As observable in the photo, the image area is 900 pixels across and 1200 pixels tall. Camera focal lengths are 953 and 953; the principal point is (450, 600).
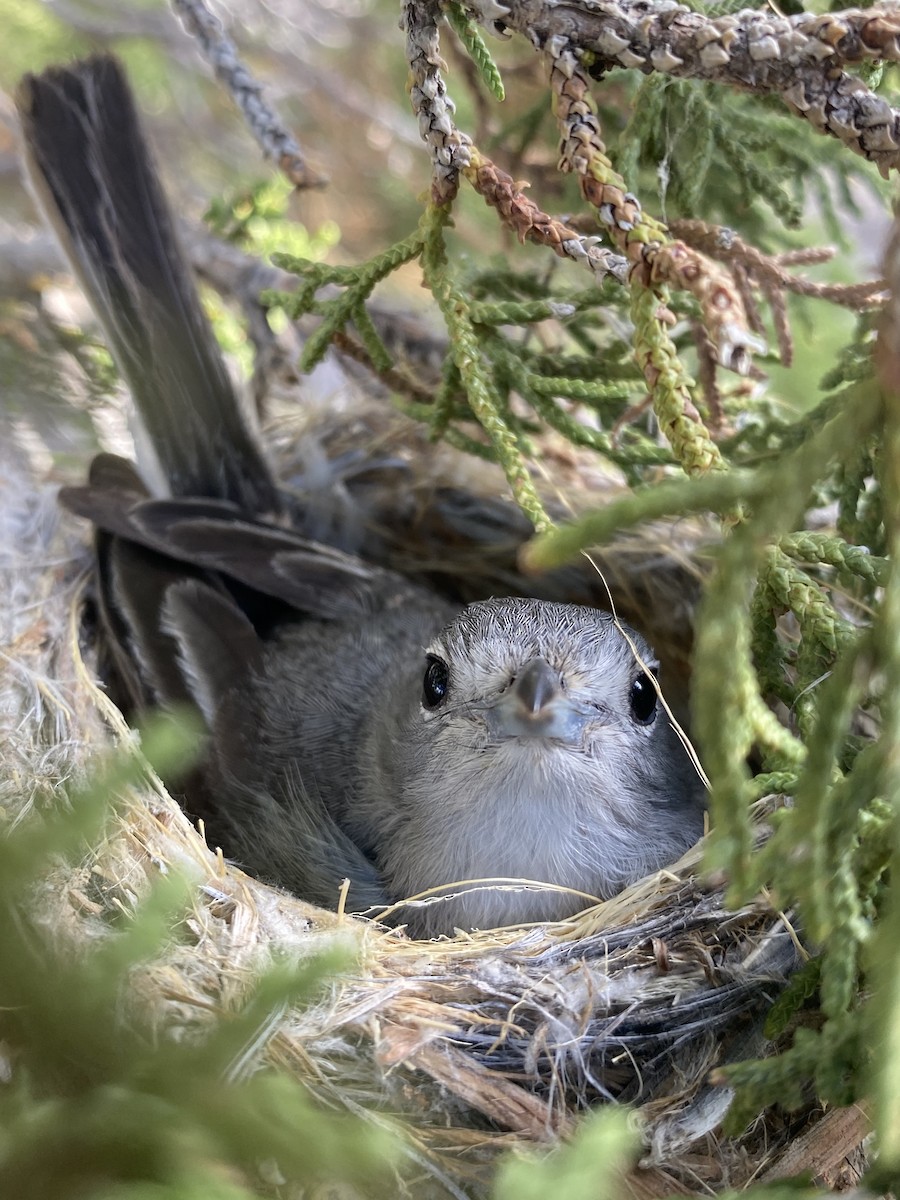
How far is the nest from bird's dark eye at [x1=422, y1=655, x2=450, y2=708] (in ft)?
1.74

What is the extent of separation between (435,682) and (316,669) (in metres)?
0.65

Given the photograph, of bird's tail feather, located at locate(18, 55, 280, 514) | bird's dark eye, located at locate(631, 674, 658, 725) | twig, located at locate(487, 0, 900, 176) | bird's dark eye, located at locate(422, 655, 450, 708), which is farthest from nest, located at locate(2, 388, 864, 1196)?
twig, located at locate(487, 0, 900, 176)

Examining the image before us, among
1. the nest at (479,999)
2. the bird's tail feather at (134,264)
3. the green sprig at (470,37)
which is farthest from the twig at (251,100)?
the nest at (479,999)

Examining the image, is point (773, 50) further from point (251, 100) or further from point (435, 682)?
point (251, 100)

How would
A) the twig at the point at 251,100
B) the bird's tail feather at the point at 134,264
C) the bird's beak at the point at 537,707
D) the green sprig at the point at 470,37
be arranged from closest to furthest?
1. the green sprig at the point at 470,37
2. the bird's beak at the point at 537,707
3. the twig at the point at 251,100
4. the bird's tail feather at the point at 134,264

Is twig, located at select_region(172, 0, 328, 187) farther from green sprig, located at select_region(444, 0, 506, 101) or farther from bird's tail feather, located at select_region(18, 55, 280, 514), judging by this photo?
green sprig, located at select_region(444, 0, 506, 101)

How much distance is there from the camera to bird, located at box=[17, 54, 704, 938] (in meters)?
2.11

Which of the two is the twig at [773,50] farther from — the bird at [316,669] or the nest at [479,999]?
the nest at [479,999]

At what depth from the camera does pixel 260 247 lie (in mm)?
3598

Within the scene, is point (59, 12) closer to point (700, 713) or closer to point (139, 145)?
point (139, 145)

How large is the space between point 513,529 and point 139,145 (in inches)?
64.9

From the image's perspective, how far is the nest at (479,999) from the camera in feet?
4.96

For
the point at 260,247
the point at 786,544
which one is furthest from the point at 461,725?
the point at 260,247

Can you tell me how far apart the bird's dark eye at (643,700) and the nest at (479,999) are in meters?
0.37
